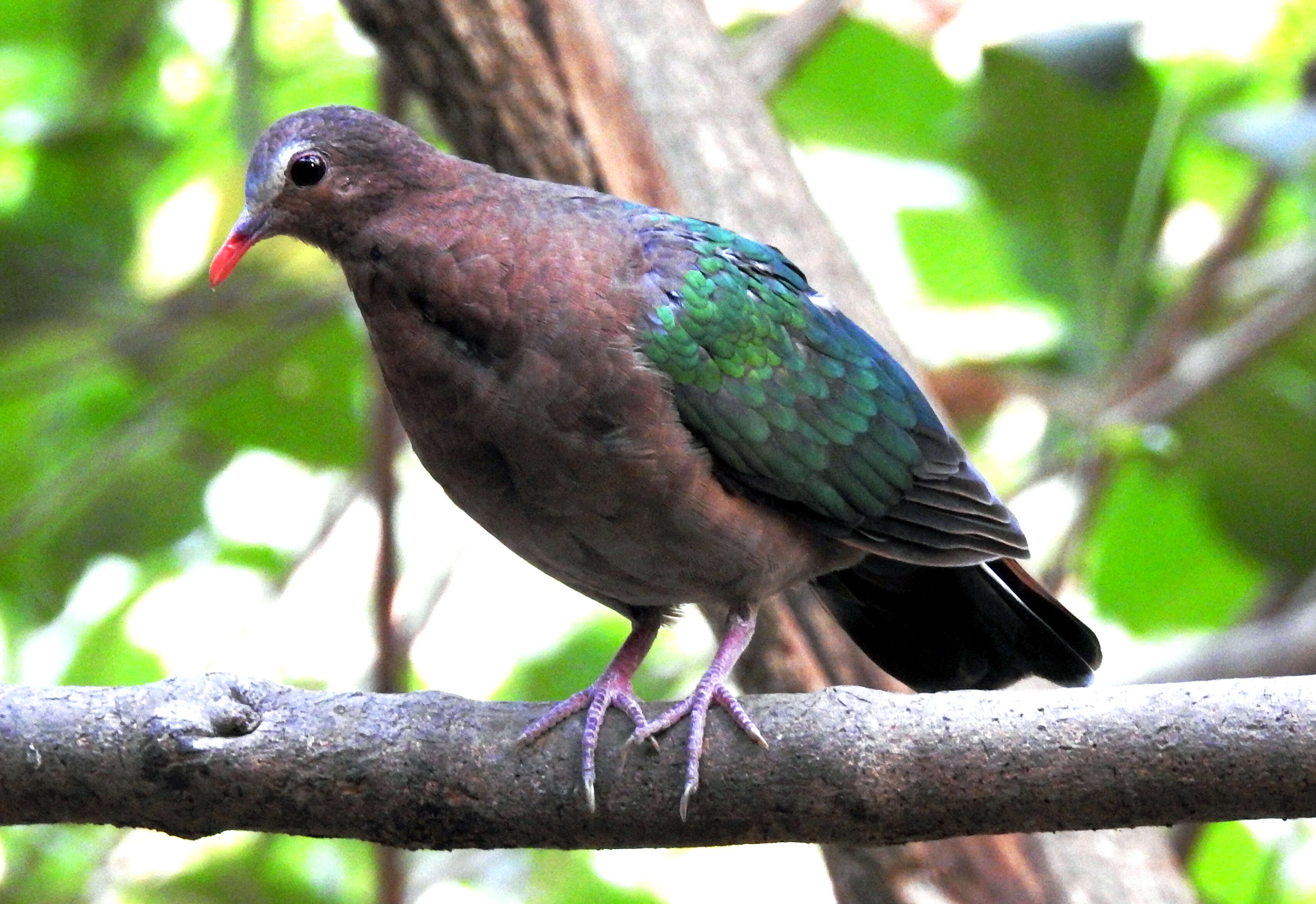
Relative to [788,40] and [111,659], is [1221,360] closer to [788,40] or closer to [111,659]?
[788,40]

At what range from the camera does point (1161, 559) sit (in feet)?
17.3

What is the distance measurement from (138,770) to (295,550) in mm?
2742

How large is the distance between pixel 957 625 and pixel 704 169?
1.36m

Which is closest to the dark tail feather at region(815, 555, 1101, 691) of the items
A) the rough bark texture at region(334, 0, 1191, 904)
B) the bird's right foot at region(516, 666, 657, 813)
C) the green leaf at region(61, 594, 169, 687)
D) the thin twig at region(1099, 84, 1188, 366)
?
the rough bark texture at region(334, 0, 1191, 904)

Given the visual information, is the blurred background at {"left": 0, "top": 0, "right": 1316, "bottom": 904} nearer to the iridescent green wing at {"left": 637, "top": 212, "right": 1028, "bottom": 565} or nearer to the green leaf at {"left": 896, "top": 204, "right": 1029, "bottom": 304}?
the green leaf at {"left": 896, "top": 204, "right": 1029, "bottom": 304}

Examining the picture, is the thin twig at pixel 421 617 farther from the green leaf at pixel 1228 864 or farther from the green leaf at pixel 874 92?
the green leaf at pixel 1228 864

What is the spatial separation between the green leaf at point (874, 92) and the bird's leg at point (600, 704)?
8.06ft

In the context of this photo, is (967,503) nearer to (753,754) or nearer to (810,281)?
(753,754)

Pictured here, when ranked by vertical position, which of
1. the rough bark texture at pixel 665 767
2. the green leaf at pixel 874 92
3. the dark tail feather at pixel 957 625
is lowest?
the rough bark texture at pixel 665 767

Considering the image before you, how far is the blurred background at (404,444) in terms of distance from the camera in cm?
459

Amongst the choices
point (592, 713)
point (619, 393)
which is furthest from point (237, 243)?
point (592, 713)

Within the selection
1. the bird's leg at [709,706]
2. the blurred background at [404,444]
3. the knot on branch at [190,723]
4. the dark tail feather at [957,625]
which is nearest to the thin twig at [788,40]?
the blurred background at [404,444]

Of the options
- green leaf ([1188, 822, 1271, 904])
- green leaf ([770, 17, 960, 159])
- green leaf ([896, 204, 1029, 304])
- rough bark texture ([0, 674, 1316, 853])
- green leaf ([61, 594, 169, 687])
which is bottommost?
green leaf ([61, 594, 169, 687])

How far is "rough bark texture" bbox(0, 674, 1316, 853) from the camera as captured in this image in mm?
2291
